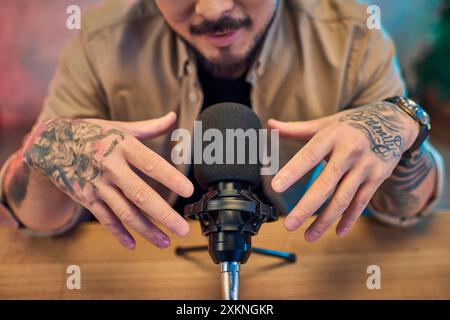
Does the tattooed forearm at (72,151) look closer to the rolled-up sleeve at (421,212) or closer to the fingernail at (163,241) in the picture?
the fingernail at (163,241)

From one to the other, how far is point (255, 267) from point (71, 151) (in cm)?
31

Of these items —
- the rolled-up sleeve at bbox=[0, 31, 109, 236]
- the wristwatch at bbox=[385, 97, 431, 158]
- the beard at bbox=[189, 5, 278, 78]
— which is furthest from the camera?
the rolled-up sleeve at bbox=[0, 31, 109, 236]

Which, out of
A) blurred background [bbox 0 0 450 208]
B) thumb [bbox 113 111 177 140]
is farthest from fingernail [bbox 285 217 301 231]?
blurred background [bbox 0 0 450 208]

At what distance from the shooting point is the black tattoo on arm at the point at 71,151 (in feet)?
1.99

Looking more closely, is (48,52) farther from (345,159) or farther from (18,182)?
(345,159)

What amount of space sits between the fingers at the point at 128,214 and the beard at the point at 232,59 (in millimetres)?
333

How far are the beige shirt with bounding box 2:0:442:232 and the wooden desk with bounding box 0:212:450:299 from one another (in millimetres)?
159

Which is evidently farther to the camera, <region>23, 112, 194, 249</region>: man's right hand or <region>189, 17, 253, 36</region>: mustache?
<region>189, 17, 253, 36</region>: mustache

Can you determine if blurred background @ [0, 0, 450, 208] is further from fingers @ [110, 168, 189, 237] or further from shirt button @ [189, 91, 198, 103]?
fingers @ [110, 168, 189, 237]

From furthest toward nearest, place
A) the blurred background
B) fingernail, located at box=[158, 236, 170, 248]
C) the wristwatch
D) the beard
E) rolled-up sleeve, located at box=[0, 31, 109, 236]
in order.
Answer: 1. the blurred background
2. rolled-up sleeve, located at box=[0, 31, 109, 236]
3. the beard
4. the wristwatch
5. fingernail, located at box=[158, 236, 170, 248]

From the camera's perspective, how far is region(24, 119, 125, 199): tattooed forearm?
1.99ft

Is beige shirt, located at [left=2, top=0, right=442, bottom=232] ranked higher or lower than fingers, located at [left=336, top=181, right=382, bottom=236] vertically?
higher

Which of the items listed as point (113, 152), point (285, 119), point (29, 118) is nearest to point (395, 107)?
point (285, 119)

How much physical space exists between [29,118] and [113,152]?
1189 millimetres
